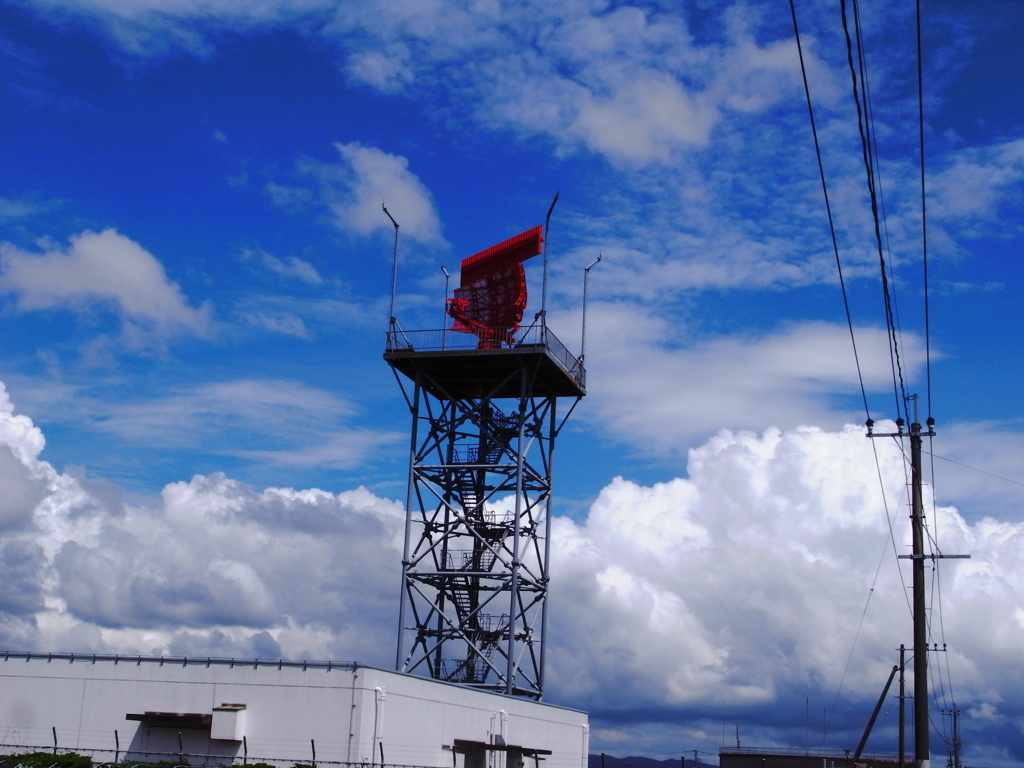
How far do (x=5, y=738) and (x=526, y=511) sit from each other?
1062 inches

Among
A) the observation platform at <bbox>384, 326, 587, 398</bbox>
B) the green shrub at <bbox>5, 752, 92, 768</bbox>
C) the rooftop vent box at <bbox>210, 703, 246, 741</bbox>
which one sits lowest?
the green shrub at <bbox>5, 752, 92, 768</bbox>

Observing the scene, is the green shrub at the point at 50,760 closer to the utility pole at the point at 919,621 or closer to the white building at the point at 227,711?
the white building at the point at 227,711

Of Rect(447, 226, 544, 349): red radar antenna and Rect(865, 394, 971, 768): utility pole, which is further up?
Rect(447, 226, 544, 349): red radar antenna

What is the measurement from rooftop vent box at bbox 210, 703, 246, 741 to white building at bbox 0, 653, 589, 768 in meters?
0.04

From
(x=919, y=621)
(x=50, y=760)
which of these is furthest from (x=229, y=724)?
(x=919, y=621)

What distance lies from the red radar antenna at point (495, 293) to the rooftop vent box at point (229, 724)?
2513 cm

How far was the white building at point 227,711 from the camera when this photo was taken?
42.6m

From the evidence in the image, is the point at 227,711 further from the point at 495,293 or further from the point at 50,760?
the point at 495,293

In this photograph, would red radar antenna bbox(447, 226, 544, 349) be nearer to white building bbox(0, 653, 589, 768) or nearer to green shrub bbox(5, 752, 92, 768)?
white building bbox(0, 653, 589, 768)

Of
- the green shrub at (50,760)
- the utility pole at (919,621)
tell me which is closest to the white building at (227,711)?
the green shrub at (50,760)

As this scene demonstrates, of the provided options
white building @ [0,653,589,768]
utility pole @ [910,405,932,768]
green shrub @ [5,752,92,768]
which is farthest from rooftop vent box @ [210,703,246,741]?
utility pole @ [910,405,932,768]

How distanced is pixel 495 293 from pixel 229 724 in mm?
28888

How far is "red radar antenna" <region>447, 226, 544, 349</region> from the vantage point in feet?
208

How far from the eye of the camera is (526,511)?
206 feet
